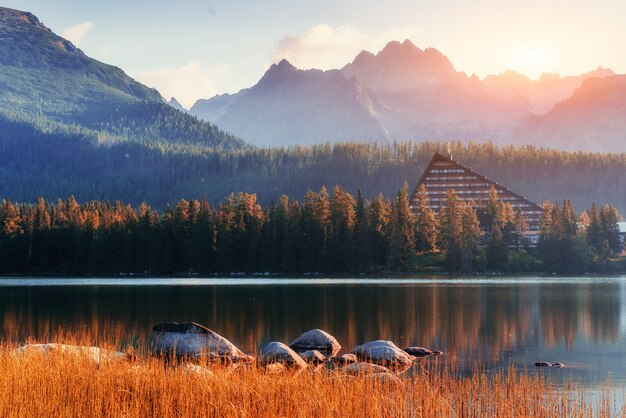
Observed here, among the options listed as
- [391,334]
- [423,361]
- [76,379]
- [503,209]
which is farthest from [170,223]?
[76,379]

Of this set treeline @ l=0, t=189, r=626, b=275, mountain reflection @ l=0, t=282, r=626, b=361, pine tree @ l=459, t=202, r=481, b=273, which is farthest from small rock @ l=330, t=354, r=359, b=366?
pine tree @ l=459, t=202, r=481, b=273

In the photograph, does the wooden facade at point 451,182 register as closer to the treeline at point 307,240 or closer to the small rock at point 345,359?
the treeline at point 307,240

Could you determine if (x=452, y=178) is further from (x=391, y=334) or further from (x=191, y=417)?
(x=191, y=417)

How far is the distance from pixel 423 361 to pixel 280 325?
14.4m

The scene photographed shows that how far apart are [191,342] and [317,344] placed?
6.89 meters

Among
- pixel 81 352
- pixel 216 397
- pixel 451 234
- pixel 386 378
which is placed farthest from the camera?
pixel 451 234

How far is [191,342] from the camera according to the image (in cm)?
2992

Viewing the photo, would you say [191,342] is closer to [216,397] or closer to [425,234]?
[216,397]

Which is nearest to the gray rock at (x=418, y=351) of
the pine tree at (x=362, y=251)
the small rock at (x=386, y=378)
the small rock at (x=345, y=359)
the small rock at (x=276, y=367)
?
the small rock at (x=345, y=359)

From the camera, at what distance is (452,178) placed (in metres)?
177

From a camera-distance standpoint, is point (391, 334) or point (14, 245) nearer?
point (391, 334)

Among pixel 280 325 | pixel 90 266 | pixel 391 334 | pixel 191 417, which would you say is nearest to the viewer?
pixel 191 417

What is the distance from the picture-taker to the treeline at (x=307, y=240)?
126 metres

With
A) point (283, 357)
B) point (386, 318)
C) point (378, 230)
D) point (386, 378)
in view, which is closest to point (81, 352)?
point (283, 357)
